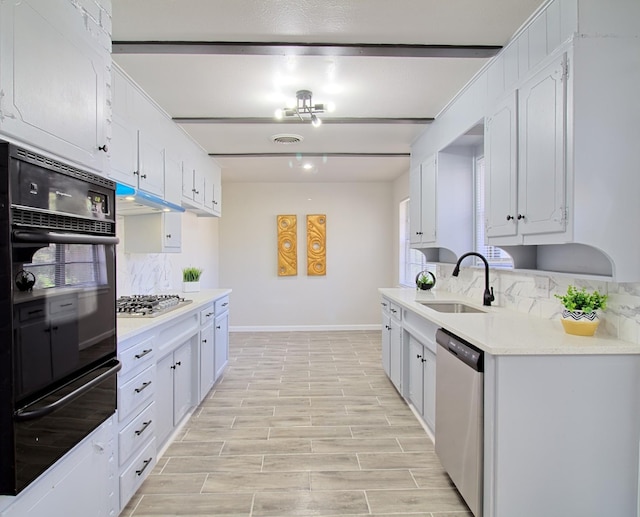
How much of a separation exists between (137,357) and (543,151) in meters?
2.36

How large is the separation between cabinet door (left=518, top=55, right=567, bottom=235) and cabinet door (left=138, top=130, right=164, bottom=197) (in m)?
2.56

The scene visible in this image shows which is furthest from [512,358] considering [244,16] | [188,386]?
[188,386]

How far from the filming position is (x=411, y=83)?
8.82 feet

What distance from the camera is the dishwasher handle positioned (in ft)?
5.54

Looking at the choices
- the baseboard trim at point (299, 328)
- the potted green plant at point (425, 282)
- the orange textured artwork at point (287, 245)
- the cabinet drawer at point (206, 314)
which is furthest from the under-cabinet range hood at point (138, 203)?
the baseboard trim at point (299, 328)

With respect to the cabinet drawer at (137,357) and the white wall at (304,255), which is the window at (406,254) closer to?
the white wall at (304,255)

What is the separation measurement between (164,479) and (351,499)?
3.64ft

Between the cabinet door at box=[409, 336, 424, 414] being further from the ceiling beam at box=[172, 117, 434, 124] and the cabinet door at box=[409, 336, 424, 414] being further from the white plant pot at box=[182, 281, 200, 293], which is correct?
the white plant pot at box=[182, 281, 200, 293]

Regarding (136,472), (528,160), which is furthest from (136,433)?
(528,160)

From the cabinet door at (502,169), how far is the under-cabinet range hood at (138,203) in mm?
2235

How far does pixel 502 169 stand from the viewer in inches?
88.5

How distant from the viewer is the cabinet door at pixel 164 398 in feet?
7.92

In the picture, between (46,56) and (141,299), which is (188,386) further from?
(46,56)

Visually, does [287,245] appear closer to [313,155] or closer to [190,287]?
[313,155]
